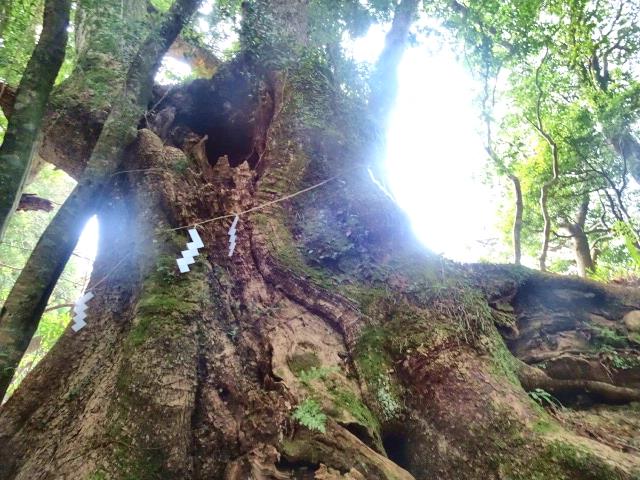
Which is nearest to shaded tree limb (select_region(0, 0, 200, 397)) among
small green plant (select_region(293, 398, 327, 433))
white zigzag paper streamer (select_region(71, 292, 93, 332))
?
white zigzag paper streamer (select_region(71, 292, 93, 332))

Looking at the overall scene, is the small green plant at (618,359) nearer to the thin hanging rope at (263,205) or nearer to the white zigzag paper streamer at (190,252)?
the thin hanging rope at (263,205)

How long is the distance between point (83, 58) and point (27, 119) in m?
1.94

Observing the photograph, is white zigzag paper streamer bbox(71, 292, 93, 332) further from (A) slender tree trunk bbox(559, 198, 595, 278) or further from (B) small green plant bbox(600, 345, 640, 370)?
(A) slender tree trunk bbox(559, 198, 595, 278)

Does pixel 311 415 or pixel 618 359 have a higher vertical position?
pixel 618 359

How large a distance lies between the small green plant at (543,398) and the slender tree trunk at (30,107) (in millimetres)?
4319

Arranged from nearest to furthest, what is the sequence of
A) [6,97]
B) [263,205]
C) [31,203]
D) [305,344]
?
[305,344]
[263,205]
[6,97]
[31,203]

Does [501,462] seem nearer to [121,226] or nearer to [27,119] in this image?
[121,226]

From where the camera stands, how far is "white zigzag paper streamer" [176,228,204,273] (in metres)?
3.34

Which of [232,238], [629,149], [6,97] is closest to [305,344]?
[232,238]

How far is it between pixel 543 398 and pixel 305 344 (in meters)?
2.03

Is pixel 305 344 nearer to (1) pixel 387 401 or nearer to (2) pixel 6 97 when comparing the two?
(1) pixel 387 401

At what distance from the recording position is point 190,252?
136 inches

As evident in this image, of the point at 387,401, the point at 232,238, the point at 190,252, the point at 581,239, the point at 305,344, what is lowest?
the point at 387,401

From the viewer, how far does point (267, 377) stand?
3.02m
